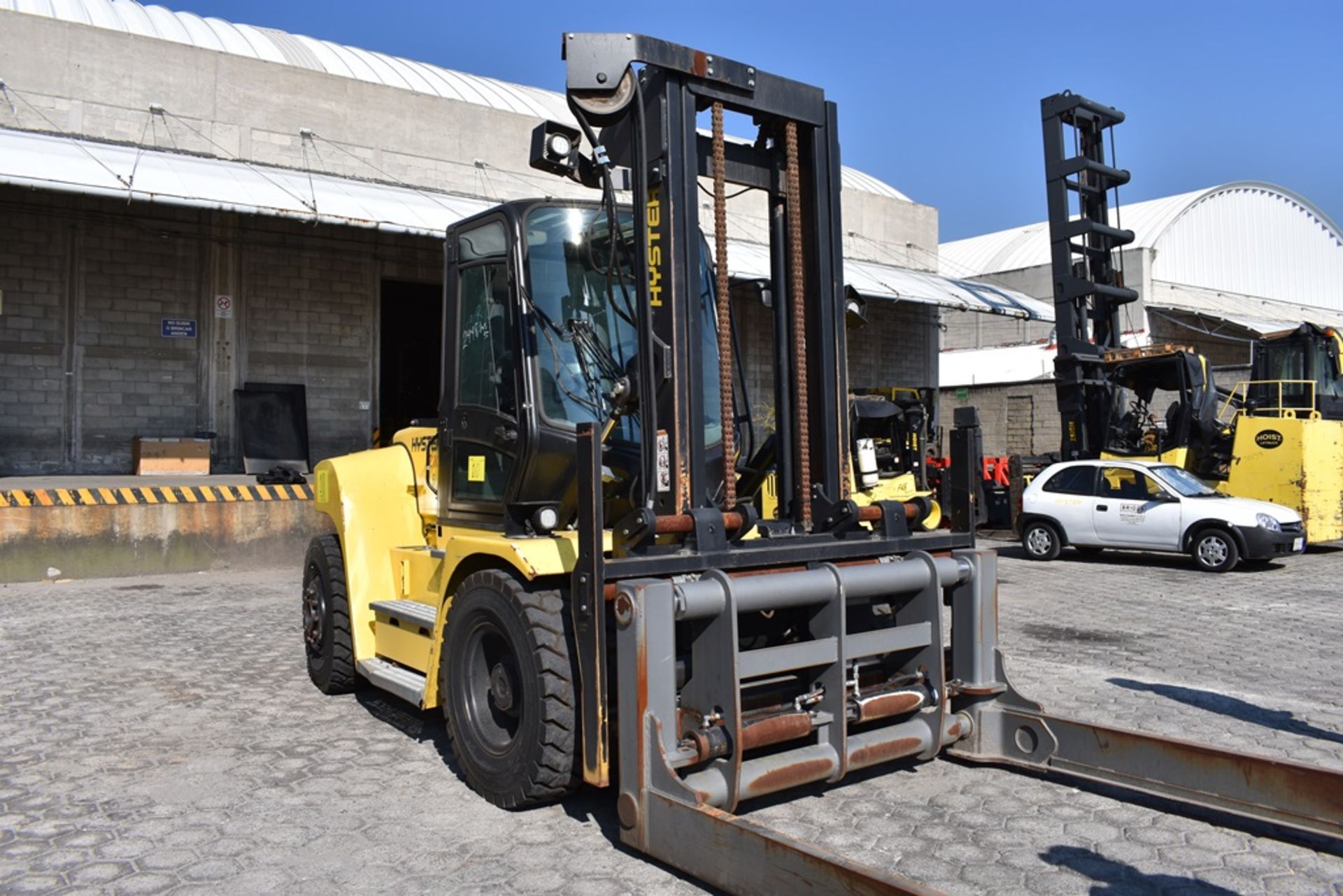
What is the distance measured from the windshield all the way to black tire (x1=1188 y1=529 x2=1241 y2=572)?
11246 mm

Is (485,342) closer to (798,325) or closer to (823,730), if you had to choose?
(798,325)

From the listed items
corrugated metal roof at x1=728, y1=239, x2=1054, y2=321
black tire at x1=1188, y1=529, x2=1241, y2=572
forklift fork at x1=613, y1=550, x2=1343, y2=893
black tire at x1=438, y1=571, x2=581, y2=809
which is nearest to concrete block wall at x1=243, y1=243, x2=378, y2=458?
corrugated metal roof at x1=728, y1=239, x2=1054, y2=321

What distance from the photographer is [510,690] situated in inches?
180

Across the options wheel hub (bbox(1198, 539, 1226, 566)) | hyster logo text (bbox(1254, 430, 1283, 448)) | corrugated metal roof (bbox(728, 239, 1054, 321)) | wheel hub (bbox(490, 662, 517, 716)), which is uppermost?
corrugated metal roof (bbox(728, 239, 1054, 321))

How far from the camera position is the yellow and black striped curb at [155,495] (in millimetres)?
12555

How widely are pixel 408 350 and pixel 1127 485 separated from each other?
44.6ft

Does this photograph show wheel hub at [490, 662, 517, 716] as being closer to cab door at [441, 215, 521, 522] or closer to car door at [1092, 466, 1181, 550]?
cab door at [441, 215, 521, 522]

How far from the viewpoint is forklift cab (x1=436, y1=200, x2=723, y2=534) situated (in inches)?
199


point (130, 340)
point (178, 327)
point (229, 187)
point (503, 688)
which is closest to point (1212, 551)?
point (503, 688)

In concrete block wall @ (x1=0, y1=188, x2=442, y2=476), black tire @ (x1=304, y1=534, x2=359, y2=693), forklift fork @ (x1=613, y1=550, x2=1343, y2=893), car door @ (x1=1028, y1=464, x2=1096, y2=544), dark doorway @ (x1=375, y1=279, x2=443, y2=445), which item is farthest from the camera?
dark doorway @ (x1=375, y1=279, x2=443, y2=445)

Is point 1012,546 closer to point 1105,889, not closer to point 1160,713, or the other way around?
point 1160,713

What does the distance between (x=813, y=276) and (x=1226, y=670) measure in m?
4.92

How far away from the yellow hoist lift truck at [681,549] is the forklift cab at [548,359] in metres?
0.01

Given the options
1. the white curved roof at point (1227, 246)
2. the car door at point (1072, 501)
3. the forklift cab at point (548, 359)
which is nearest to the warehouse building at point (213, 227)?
the car door at point (1072, 501)
